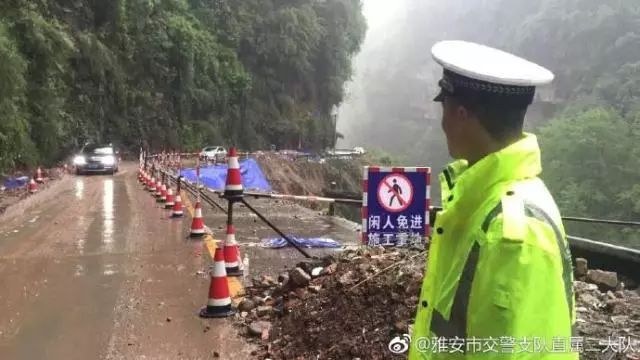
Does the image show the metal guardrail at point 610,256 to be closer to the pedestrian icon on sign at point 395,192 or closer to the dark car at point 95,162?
the pedestrian icon on sign at point 395,192

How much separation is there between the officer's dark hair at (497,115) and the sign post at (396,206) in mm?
4809

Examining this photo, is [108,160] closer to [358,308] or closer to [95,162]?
[95,162]

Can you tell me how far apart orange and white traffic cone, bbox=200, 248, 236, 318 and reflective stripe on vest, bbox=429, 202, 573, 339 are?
463 centimetres

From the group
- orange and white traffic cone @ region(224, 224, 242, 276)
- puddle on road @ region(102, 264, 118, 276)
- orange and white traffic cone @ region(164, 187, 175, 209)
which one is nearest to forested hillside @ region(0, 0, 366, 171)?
orange and white traffic cone @ region(164, 187, 175, 209)

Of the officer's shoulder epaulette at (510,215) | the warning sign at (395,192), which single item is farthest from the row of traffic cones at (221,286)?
the officer's shoulder epaulette at (510,215)

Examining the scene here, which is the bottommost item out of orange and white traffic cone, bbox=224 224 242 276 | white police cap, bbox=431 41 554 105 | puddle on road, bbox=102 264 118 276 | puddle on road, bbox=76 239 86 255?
puddle on road, bbox=76 239 86 255

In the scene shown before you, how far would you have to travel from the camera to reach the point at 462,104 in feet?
5.48

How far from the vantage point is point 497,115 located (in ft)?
5.35

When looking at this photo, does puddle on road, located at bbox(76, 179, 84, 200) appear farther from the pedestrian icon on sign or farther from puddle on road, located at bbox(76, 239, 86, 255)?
the pedestrian icon on sign

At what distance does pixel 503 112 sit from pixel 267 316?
461 cm

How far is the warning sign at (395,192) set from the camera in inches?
257

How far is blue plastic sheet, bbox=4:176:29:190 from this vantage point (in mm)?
20069

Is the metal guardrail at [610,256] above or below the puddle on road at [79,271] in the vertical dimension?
above

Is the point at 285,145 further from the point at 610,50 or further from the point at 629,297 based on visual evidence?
the point at 629,297
